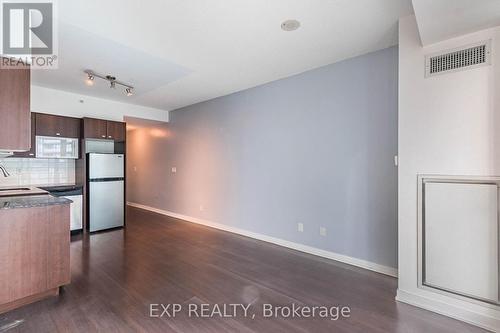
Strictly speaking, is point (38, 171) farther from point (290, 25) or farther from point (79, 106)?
point (290, 25)

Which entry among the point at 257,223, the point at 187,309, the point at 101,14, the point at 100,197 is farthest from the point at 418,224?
the point at 100,197

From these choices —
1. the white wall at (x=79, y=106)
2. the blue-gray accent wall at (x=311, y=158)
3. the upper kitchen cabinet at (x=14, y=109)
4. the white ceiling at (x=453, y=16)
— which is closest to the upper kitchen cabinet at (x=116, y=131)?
the white wall at (x=79, y=106)

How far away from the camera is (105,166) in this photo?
15.7ft

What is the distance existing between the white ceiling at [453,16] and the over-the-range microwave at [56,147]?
17.8 ft

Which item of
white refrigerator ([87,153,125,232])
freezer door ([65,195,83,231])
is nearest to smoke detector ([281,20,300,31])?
white refrigerator ([87,153,125,232])

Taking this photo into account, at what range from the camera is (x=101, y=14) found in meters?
2.17

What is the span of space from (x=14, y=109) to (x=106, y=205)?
2986 millimetres

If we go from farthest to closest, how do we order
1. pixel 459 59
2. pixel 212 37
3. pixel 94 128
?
pixel 94 128
pixel 212 37
pixel 459 59

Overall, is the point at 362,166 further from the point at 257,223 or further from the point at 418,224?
the point at 257,223

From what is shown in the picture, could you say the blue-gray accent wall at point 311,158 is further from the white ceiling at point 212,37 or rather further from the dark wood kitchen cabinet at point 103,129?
the dark wood kitchen cabinet at point 103,129

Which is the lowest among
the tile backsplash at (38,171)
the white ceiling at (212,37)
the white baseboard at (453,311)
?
the white baseboard at (453,311)

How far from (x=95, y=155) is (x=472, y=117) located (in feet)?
18.0

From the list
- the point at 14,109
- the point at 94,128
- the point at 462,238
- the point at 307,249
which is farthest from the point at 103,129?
the point at 462,238

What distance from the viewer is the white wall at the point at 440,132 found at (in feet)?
6.26
